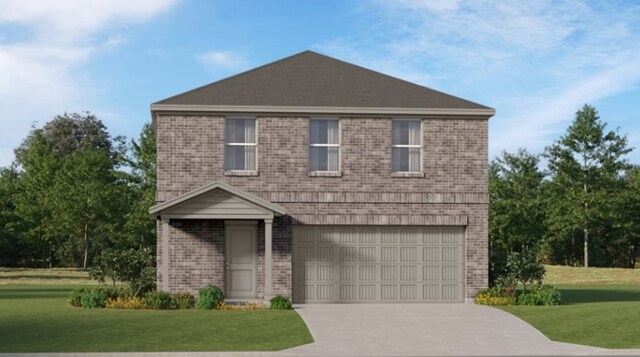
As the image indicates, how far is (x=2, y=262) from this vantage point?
71.3 meters

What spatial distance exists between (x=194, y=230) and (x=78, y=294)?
14.0ft

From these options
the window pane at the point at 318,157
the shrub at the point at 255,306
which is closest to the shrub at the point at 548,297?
the window pane at the point at 318,157

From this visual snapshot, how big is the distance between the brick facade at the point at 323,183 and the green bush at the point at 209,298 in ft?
4.34

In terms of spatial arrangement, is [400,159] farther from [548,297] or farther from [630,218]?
[630,218]

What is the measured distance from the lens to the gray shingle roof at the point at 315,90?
2795 centimetres

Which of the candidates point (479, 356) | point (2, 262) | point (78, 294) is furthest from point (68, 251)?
point (479, 356)

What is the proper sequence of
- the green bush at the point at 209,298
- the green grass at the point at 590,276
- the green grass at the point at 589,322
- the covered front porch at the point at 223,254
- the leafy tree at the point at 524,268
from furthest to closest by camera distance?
the green grass at the point at 590,276, the leafy tree at the point at 524,268, the covered front porch at the point at 223,254, the green bush at the point at 209,298, the green grass at the point at 589,322

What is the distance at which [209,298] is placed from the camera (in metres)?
25.6

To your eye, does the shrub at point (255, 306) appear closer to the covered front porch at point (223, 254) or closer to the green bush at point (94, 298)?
the covered front porch at point (223, 254)

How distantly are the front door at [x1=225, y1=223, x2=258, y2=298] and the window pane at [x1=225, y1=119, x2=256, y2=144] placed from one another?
2884 millimetres

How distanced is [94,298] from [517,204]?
48.6m

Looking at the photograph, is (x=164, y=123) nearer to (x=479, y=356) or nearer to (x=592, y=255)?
(x=479, y=356)

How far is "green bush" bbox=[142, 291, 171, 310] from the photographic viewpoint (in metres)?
25.3

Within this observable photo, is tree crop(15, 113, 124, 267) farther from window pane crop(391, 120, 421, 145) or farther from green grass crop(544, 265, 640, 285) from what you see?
window pane crop(391, 120, 421, 145)
